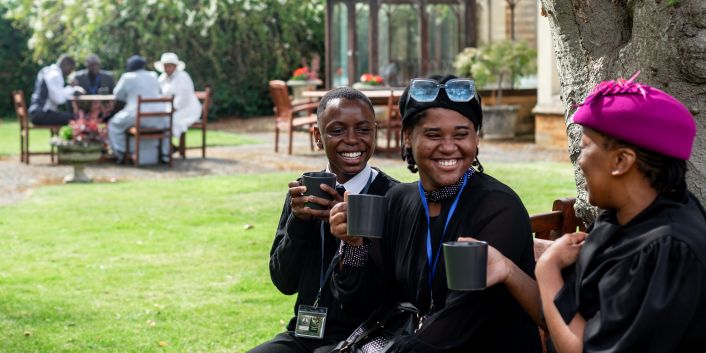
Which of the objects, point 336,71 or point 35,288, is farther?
point 336,71

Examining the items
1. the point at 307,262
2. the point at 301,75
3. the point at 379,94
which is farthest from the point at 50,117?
the point at 307,262

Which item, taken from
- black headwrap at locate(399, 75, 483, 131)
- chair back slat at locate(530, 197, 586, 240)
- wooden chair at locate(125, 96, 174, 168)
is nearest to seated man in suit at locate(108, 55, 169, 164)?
wooden chair at locate(125, 96, 174, 168)

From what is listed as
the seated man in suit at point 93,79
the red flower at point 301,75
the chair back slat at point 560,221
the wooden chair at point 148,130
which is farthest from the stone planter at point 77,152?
the chair back slat at point 560,221

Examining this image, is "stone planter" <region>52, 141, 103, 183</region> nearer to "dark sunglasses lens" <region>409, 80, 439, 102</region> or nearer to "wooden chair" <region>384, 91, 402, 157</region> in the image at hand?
"wooden chair" <region>384, 91, 402, 157</region>

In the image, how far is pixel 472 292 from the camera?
3516mm

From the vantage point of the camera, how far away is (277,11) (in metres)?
29.6

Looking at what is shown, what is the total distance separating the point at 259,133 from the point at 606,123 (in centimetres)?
2337

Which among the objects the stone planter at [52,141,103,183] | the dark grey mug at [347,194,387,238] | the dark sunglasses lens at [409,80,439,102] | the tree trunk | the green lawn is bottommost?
the green lawn

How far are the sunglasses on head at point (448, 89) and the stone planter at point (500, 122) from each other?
1795 centimetres

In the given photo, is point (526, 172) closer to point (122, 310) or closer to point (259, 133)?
point (122, 310)

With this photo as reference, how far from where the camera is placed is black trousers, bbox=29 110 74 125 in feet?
62.9

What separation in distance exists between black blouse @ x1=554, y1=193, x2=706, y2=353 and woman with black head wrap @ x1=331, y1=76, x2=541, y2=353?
21.1 inches

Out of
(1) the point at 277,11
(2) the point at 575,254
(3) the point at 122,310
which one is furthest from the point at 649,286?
(1) the point at 277,11

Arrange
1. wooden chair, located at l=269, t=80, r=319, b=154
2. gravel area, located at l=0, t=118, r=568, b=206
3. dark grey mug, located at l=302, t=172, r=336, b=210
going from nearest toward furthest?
dark grey mug, located at l=302, t=172, r=336, b=210, gravel area, located at l=0, t=118, r=568, b=206, wooden chair, located at l=269, t=80, r=319, b=154
